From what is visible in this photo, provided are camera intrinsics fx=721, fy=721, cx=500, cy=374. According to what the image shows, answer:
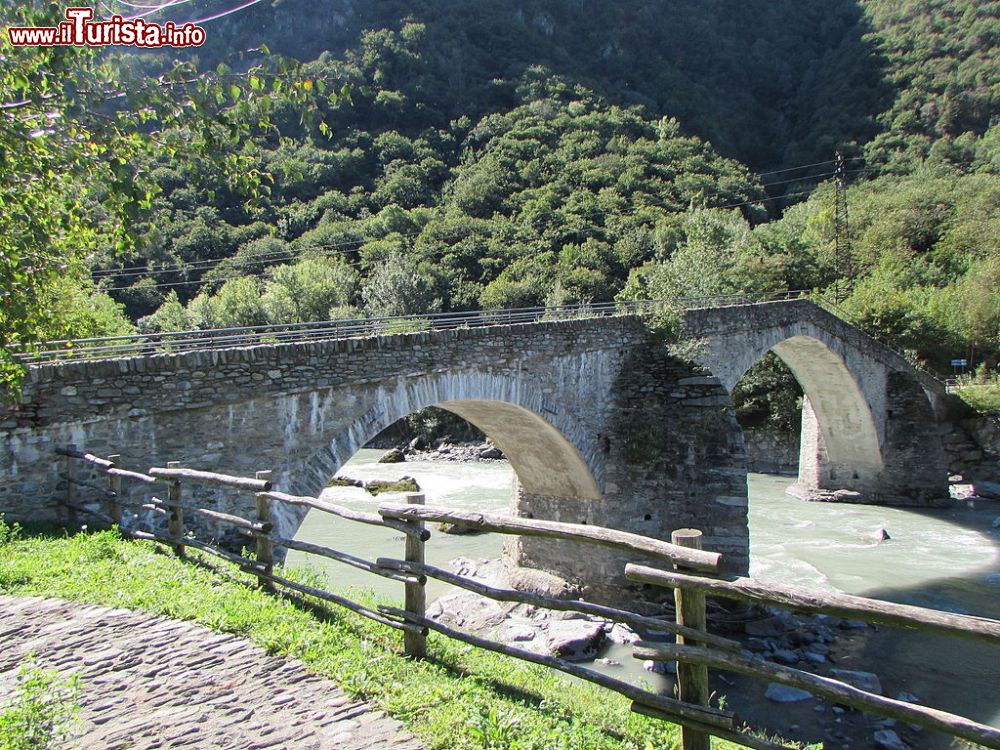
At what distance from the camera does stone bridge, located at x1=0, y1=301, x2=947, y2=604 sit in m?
7.77

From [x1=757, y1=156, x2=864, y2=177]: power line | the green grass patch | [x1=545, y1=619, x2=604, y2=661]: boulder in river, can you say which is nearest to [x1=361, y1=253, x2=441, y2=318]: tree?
the green grass patch

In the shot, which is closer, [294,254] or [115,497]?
[115,497]

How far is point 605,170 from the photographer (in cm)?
5484

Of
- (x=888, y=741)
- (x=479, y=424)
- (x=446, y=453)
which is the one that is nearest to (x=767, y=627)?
(x=888, y=741)

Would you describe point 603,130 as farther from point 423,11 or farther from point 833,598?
point 833,598

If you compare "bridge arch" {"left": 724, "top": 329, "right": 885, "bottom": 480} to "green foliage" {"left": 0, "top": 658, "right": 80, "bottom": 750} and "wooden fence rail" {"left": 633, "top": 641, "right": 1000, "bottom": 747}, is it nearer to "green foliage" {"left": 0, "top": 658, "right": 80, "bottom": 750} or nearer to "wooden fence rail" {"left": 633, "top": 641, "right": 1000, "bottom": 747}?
"wooden fence rail" {"left": 633, "top": 641, "right": 1000, "bottom": 747}

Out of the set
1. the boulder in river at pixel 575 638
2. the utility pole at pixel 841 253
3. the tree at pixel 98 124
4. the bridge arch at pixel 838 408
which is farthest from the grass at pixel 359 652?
the utility pole at pixel 841 253

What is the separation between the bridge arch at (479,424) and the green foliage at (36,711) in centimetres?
471

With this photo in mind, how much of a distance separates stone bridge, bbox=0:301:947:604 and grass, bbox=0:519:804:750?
1.49 meters

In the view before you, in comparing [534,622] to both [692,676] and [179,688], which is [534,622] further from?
[692,676]

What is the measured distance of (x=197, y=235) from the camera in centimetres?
4800

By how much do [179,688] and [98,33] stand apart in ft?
12.7

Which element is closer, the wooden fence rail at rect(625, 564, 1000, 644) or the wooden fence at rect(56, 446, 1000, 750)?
the wooden fence rail at rect(625, 564, 1000, 644)

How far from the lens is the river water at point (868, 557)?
37.3 feet
